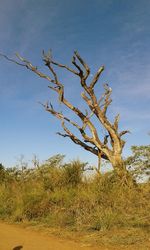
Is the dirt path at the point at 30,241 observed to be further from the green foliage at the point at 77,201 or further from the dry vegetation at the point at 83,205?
the green foliage at the point at 77,201

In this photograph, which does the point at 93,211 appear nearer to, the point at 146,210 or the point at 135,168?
the point at 146,210

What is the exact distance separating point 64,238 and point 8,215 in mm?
4261

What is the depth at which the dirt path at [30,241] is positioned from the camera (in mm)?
7801

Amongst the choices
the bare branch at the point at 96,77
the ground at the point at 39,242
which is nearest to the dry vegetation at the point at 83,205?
the ground at the point at 39,242

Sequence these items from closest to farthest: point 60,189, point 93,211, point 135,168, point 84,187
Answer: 1. point 93,211
2. point 84,187
3. point 60,189
4. point 135,168

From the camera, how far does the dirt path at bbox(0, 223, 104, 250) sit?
780 centimetres

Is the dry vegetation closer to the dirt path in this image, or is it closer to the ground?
the ground

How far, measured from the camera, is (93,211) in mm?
11047

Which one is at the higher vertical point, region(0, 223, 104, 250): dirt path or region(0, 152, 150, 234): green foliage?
region(0, 152, 150, 234): green foliage

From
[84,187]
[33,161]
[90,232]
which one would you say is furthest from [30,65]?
[90,232]

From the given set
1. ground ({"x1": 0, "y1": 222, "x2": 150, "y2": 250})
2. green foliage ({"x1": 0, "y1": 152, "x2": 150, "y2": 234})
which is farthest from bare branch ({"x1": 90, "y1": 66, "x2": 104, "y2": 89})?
ground ({"x1": 0, "y1": 222, "x2": 150, "y2": 250})

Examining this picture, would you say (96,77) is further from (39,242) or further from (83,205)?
(39,242)

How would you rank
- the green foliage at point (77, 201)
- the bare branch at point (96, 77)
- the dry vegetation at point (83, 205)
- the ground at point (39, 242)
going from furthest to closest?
1. the bare branch at point (96, 77)
2. the green foliage at point (77, 201)
3. the dry vegetation at point (83, 205)
4. the ground at point (39, 242)

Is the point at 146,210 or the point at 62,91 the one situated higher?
the point at 62,91
